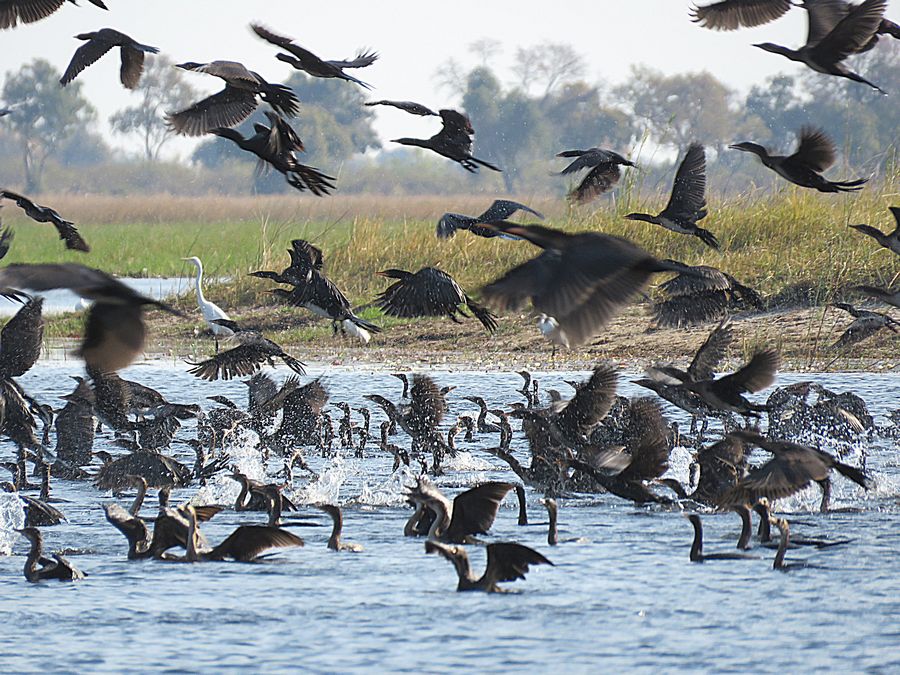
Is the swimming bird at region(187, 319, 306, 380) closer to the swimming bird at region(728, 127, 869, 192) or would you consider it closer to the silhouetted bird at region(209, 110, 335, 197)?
the silhouetted bird at region(209, 110, 335, 197)

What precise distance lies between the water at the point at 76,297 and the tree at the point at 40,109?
52663 millimetres

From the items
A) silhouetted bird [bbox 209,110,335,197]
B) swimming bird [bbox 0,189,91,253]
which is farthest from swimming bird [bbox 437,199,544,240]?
swimming bird [bbox 0,189,91,253]

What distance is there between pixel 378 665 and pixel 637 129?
6955 centimetres

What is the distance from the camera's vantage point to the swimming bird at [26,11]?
369 inches

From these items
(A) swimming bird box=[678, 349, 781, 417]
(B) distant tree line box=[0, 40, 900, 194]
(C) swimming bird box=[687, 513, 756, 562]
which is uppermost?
(B) distant tree line box=[0, 40, 900, 194]

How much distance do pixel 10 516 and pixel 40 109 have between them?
7296 centimetres

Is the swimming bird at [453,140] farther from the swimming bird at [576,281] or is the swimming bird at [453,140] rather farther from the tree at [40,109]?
the tree at [40,109]

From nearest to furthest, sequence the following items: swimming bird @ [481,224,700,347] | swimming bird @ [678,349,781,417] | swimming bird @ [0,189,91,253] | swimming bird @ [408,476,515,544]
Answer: swimming bird @ [481,224,700,347] → swimming bird @ [408,476,515,544] → swimming bird @ [678,349,781,417] → swimming bird @ [0,189,91,253]

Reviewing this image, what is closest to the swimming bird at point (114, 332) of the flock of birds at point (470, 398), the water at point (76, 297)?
the flock of birds at point (470, 398)

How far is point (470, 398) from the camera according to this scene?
523 inches

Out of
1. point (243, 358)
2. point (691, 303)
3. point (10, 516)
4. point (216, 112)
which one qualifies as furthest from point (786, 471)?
point (243, 358)

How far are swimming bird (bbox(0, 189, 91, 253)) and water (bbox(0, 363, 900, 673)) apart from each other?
180 cm

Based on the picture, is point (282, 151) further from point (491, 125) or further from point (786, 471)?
point (491, 125)

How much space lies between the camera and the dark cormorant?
802cm
